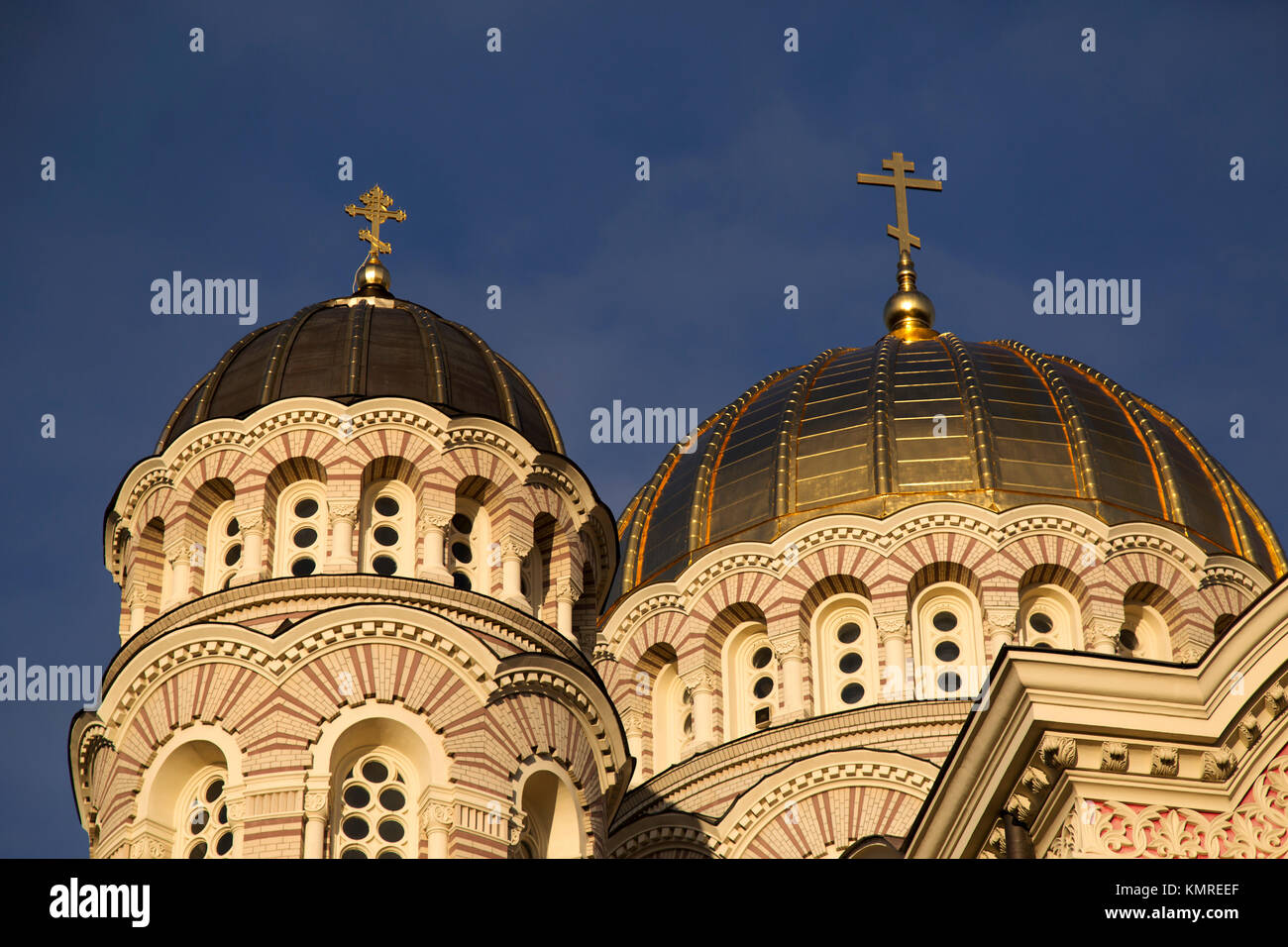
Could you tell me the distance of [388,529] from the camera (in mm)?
29078

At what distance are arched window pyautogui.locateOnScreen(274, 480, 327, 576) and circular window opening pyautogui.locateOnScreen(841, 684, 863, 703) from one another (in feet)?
33.2

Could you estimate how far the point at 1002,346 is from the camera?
4269 cm

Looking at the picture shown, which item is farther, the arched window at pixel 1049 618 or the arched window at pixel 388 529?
the arched window at pixel 1049 618

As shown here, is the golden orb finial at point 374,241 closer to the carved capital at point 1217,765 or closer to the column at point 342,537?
the column at point 342,537

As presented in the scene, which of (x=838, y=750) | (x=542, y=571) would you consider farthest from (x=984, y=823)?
(x=838, y=750)

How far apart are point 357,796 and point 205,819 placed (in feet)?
5.39

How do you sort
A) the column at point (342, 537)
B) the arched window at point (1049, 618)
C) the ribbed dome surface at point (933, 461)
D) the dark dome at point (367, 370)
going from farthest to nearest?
the ribbed dome surface at point (933, 461)
the arched window at point (1049, 618)
the dark dome at point (367, 370)
the column at point (342, 537)

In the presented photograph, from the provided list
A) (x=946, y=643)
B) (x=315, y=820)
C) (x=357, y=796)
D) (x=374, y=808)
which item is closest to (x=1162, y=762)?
(x=315, y=820)

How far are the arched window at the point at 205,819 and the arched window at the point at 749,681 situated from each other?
1118 centimetres

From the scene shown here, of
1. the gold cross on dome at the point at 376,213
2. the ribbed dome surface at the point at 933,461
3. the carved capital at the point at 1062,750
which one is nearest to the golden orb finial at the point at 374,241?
the gold cross on dome at the point at 376,213

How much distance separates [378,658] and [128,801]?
3.07 meters

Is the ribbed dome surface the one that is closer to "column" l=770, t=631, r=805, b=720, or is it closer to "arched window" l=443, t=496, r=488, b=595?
"column" l=770, t=631, r=805, b=720

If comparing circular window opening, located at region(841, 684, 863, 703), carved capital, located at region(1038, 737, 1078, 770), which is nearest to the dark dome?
circular window opening, located at region(841, 684, 863, 703)

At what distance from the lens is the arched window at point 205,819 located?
85.2 ft
